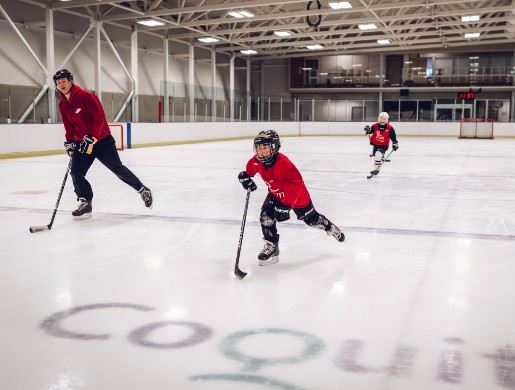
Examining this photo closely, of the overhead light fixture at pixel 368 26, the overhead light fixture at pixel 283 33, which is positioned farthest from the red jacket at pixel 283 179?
the overhead light fixture at pixel 283 33

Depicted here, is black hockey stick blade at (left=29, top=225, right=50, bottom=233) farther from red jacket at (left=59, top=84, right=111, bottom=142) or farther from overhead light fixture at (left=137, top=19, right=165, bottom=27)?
overhead light fixture at (left=137, top=19, right=165, bottom=27)

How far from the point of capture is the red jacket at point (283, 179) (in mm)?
3588

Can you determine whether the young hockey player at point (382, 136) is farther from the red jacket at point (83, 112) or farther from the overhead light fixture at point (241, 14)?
the overhead light fixture at point (241, 14)

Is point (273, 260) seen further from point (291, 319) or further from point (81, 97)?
point (81, 97)

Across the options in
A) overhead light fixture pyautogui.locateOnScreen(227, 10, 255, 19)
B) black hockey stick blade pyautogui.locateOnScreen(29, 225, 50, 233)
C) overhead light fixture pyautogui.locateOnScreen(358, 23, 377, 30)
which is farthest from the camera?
overhead light fixture pyautogui.locateOnScreen(358, 23, 377, 30)

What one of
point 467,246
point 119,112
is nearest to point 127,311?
point 467,246

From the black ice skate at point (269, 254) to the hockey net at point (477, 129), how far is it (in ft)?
78.1

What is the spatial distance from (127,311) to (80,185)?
281 centimetres

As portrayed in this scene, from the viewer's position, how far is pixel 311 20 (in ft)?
66.9

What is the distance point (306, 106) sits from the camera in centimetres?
2945

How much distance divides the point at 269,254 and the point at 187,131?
18.1 meters

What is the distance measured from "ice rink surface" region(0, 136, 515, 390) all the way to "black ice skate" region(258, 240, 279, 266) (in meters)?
0.06

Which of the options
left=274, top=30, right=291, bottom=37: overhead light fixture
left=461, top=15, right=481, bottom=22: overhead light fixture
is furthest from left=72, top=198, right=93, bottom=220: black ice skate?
left=274, top=30, right=291, bottom=37: overhead light fixture

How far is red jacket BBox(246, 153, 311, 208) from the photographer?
3588 millimetres
